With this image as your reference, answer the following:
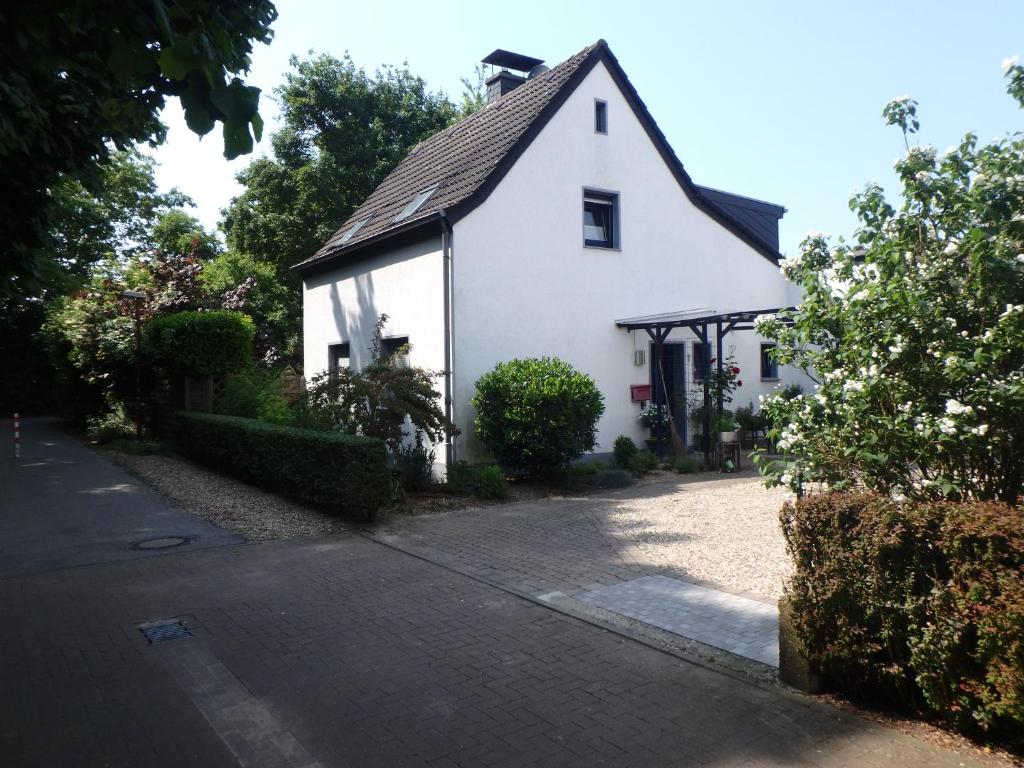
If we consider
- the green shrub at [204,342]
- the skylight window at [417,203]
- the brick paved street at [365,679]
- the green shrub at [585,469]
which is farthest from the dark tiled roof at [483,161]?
the brick paved street at [365,679]

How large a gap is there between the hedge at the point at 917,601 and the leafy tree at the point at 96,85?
3.55m

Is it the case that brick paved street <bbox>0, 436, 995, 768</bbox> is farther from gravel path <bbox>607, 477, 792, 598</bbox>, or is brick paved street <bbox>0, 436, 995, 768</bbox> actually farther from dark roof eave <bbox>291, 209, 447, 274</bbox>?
dark roof eave <bbox>291, 209, 447, 274</bbox>

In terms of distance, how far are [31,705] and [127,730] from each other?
0.77 m

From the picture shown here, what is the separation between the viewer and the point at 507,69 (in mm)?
18625

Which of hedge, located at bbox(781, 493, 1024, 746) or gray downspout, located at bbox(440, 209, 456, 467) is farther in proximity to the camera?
gray downspout, located at bbox(440, 209, 456, 467)

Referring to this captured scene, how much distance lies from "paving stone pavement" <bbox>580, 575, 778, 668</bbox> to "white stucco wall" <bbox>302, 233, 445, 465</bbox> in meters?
6.83

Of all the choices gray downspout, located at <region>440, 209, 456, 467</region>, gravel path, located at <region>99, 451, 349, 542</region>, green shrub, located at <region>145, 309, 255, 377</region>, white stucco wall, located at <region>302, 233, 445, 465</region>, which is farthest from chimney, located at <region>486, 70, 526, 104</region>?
gravel path, located at <region>99, 451, 349, 542</region>

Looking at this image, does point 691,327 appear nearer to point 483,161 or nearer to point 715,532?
point 483,161

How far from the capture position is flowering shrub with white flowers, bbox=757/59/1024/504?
411 centimetres

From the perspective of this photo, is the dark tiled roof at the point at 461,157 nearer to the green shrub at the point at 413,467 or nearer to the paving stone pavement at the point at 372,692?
the green shrub at the point at 413,467

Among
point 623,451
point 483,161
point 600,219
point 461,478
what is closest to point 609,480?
point 623,451

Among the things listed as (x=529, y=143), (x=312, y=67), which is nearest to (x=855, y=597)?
(x=529, y=143)

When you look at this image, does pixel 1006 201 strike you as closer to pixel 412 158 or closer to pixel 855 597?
pixel 855 597

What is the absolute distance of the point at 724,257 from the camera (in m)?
17.2
